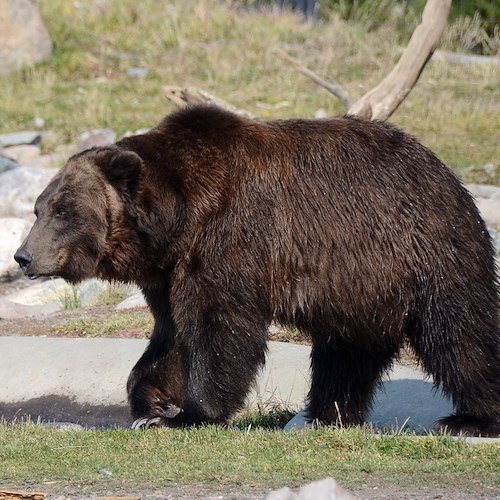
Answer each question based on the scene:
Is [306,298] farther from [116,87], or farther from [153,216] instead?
[116,87]

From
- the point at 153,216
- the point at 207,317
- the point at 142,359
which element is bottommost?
the point at 142,359

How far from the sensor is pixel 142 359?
723cm

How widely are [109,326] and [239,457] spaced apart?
4889mm

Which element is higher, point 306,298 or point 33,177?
point 306,298

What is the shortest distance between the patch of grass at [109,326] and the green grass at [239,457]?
3.79 meters

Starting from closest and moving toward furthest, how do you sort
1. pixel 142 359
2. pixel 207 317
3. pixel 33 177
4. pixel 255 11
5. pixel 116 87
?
pixel 207 317 < pixel 142 359 < pixel 33 177 < pixel 116 87 < pixel 255 11

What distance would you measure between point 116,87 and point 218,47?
110 inches

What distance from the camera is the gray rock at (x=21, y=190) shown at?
15.2 metres

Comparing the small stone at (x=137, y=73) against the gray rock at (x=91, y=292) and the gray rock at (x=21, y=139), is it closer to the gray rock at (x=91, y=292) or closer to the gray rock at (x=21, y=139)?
the gray rock at (x=21, y=139)

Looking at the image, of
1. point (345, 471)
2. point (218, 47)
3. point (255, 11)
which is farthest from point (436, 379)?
point (255, 11)

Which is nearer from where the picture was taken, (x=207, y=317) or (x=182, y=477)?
(x=182, y=477)

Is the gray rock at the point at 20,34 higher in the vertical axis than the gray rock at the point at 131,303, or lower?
higher

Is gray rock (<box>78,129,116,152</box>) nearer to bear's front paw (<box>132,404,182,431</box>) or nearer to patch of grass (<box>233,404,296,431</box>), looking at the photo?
patch of grass (<box>233,404,296,431</box>)

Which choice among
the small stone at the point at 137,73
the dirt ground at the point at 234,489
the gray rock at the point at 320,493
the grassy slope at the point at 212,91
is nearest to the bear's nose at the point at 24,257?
the grassy slope at the point at 212,91
